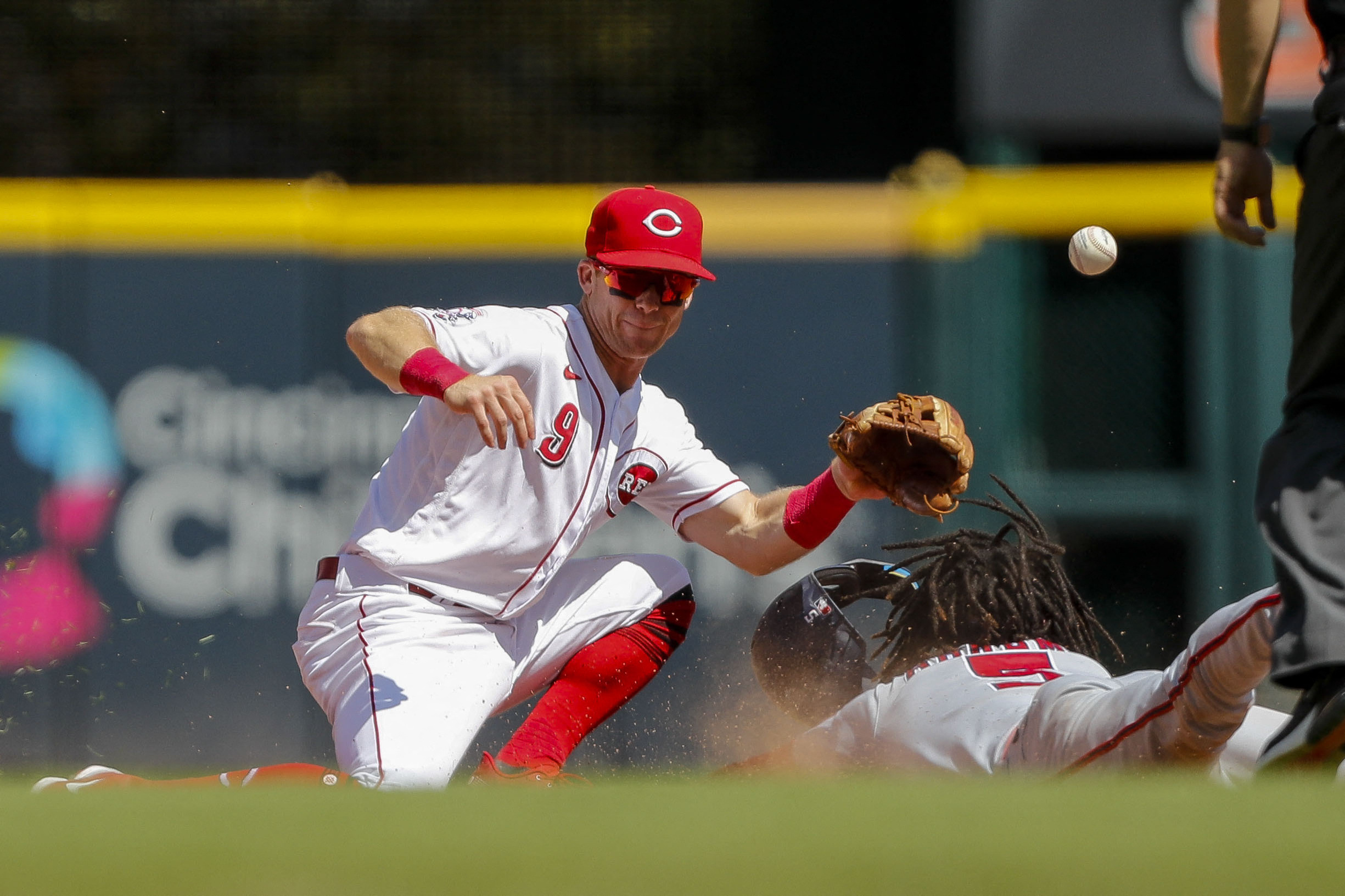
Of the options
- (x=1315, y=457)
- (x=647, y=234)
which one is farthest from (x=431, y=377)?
(x=1315, y=457)

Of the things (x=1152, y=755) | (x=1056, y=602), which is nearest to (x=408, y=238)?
(x=1056, y=602)

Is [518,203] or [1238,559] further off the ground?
[518,203]

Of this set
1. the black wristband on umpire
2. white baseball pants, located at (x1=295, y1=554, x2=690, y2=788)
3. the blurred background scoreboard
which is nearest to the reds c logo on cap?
white baseball pants, located at (x1=295, y1=554, x2=690, y2=788)

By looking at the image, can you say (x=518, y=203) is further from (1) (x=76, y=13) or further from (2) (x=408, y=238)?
(1) (x=76, y=13)

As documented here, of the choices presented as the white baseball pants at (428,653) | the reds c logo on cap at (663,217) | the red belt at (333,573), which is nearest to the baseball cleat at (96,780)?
the white baseball pants at (428,653)

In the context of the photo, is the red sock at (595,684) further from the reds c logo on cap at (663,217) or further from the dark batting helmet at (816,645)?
the reds c logo on cap at (663,217)

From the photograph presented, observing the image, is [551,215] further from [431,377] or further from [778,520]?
[431,377]

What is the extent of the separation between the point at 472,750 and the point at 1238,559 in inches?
90.2

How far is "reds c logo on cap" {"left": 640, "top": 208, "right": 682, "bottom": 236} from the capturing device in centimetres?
317

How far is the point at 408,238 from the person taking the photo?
4.70 m

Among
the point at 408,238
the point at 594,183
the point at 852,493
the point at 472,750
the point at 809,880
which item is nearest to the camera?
the point at 809,880

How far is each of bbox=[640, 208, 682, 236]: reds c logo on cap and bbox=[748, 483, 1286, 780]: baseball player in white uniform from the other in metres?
0.86

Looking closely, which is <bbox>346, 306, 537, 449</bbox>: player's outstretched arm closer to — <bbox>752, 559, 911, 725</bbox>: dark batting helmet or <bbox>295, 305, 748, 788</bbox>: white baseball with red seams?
<bbox>295, 305, 748, 788</bbox>: white baseball with red seams

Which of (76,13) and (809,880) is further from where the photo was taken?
(76,13)
